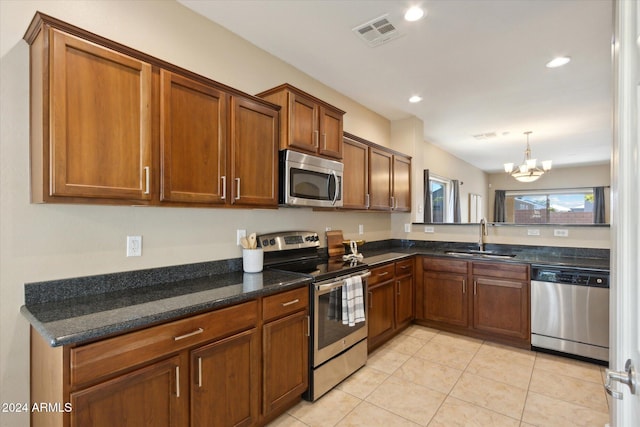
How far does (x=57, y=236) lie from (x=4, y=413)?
86 centimetres

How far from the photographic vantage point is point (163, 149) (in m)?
1.71

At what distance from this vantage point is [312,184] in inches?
104

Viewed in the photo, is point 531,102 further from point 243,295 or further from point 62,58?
point 62,58

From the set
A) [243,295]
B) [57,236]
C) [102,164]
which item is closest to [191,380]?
[243,295]

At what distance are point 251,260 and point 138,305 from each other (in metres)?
0.92

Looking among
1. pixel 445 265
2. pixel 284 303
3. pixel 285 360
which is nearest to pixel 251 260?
pixel 284 303

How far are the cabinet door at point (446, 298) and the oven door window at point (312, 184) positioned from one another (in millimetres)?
1706

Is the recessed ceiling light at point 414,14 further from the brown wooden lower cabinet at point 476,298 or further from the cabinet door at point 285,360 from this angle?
the brown wooden lower cabinet at point 476,298

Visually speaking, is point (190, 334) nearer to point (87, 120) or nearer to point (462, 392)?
point (87, 120)

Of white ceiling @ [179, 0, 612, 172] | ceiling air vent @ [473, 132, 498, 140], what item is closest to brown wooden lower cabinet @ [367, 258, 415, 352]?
white ceiling @ [179, 0, 612, 172]

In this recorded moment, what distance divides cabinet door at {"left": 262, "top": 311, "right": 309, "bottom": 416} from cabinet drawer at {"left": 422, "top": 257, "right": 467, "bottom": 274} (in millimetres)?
2042

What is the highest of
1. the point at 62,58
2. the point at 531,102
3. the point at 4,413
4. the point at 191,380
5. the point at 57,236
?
the point at 531,102

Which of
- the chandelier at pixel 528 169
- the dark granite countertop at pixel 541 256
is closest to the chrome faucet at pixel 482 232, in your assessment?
the dark granite countertop at pixel 541 256

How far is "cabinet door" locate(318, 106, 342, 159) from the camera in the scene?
108 inches
